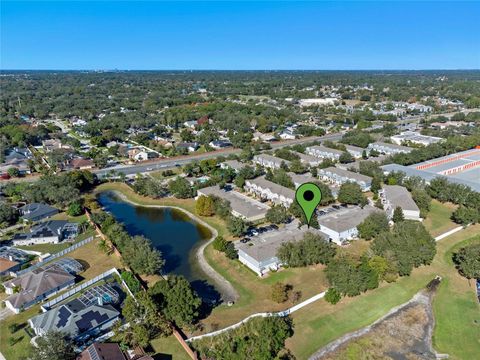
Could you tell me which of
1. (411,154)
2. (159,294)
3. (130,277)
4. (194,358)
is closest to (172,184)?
(130,277)

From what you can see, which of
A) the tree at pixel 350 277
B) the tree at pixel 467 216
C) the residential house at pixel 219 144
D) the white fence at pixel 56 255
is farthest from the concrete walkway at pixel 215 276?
the residential house at pixel 219 144

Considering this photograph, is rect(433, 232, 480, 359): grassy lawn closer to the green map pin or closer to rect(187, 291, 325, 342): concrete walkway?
rect(187, 291, 325, 342): concrete walkway

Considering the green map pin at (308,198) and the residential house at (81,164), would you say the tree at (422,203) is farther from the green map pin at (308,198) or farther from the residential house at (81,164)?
the residential house at (81,164)

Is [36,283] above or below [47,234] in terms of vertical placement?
above

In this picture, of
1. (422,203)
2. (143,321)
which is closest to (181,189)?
(143,321)

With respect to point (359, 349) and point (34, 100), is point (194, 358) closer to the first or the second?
A: point (359, 349)

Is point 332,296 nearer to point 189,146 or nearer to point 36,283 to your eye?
point 36,283

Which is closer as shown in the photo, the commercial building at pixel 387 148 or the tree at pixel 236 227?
the tree at pixel 236 227
